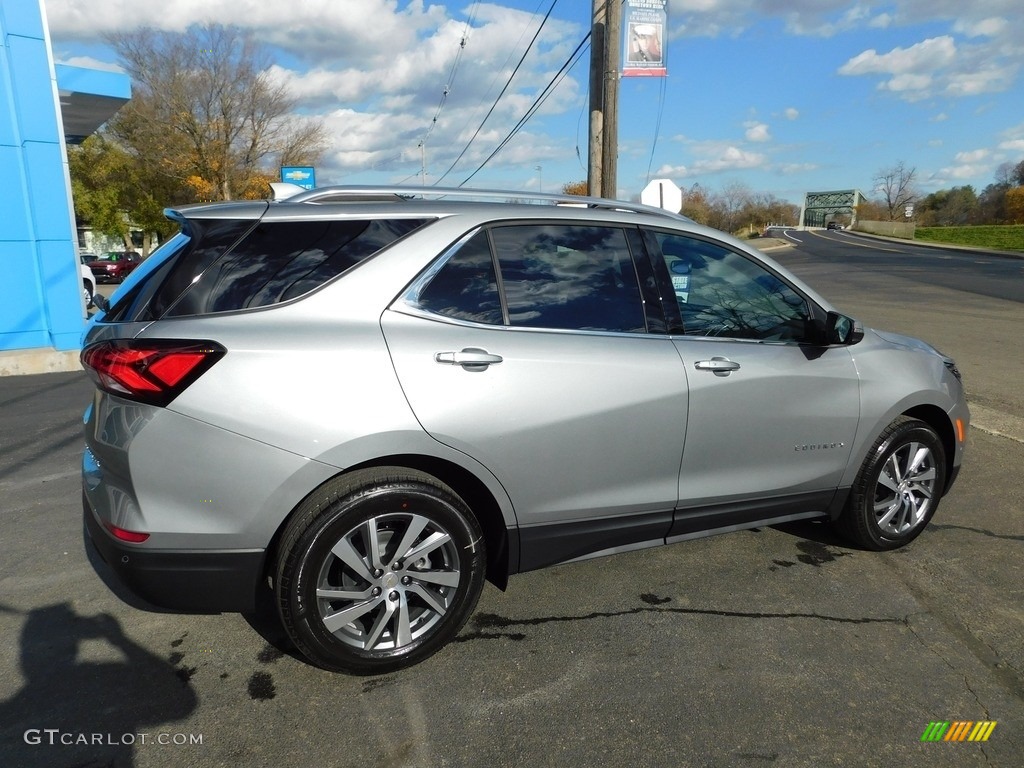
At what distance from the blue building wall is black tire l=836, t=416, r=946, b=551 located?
35.2ft

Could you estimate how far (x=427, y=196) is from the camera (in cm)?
318

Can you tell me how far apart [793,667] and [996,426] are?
463cm

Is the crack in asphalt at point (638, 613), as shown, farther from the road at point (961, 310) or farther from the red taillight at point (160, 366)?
the road at point (961, 310)

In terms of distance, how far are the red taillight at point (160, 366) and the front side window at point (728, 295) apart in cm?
205

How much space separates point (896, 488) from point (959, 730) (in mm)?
1567

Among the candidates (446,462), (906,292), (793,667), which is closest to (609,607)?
(793,667)

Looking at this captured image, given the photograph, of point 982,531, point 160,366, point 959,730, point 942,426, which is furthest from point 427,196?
point 982,531

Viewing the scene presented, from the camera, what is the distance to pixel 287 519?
266 cm

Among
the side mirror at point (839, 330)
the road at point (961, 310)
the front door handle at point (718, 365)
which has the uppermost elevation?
the side mirror at point (839, 330)

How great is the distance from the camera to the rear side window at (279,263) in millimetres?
2670

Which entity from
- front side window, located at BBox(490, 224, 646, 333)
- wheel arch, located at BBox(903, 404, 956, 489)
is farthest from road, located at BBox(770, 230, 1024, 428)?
front side window, located at BBox(490, 224, 646, 333)

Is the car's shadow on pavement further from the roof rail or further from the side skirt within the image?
the roof rail

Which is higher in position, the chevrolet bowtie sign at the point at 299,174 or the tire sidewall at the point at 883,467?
the chevrolet bowtie sign at the point at 299,174

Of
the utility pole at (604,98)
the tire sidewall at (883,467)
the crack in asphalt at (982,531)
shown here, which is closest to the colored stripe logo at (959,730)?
the tire sidewall at (883,467)
